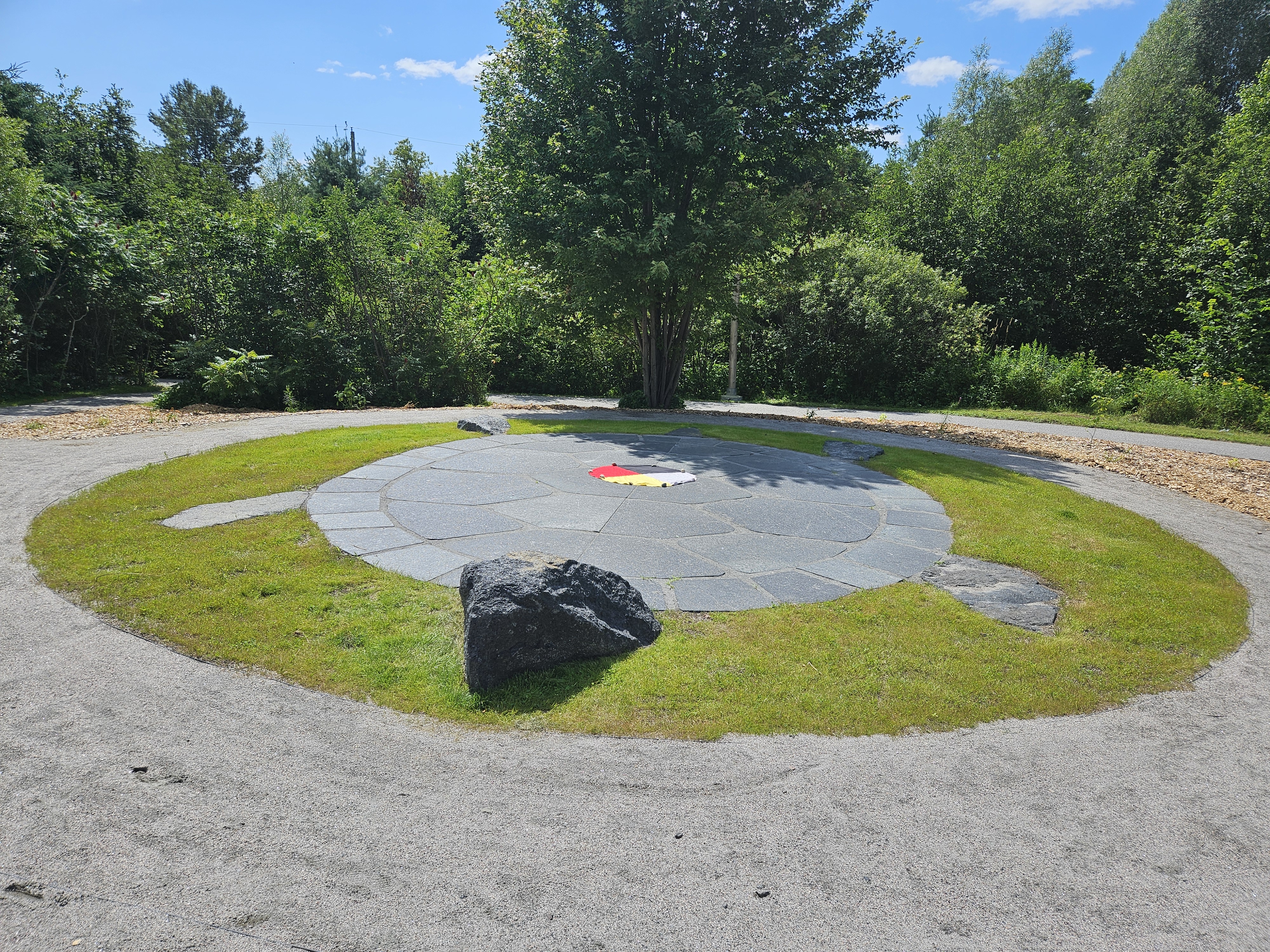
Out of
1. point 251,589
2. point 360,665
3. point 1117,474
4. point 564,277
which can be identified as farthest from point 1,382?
point 1117,474

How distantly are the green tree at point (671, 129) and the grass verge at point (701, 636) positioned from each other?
21.7ft

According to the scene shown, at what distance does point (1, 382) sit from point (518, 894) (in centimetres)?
1357

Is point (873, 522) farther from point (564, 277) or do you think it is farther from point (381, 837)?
point (564, 277)

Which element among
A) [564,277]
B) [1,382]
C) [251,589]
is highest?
[564,277]

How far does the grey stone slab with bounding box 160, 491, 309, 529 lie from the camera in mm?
4723

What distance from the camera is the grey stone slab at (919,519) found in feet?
17.7

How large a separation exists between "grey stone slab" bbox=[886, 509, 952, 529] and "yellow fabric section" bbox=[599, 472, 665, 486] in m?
2.00

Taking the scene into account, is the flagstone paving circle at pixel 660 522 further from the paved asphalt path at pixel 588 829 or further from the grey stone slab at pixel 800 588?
the paved asphalt path at pixel 588 829

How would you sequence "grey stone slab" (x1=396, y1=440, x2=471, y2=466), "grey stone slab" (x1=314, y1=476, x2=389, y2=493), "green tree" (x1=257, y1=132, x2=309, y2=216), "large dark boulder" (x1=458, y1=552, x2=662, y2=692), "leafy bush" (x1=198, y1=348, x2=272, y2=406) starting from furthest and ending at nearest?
"green tree" (x1=257, y1=132, x2=309, y2=216) → "leafy bush" (x1=198, y1=348, x2=272, y2=406) → "grey stone slab" (x1=396, y1=440, x2=471, y2=466) → "grey stone slab" (x1=314, y1=476, x2=389, y2=493) → "large dark boulder" (x1=458, y1=552, x2=662, y2=692)

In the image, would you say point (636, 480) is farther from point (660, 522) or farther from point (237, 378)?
point (237, 378)

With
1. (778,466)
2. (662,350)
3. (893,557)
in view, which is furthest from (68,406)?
(893,557)

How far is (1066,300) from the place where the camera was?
18.3m

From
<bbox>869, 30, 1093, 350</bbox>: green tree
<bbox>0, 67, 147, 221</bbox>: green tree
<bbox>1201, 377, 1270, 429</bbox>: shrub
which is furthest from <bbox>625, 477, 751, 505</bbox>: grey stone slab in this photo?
<bbox>0, 67, 147, 221</bbox>: green tree

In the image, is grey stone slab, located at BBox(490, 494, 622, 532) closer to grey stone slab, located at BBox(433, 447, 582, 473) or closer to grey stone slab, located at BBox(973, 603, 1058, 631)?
grey stone slab, located at BBox(433, 447, 582, 473)
